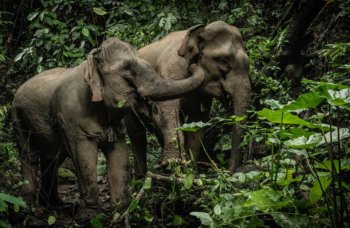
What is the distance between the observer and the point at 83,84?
18.5 feet

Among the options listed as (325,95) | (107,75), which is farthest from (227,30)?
(325,95)

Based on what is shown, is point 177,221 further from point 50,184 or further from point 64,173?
point 64,173

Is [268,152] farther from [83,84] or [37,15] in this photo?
[37,15]

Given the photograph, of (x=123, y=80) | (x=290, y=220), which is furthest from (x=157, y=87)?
(x=290, y=220)

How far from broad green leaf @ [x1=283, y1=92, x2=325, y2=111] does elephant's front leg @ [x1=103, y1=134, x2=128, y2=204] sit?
119 inches

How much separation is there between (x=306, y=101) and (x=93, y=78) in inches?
118

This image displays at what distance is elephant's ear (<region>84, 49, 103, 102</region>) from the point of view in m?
5.39

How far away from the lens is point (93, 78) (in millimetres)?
5504

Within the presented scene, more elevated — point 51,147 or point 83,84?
point 83,84

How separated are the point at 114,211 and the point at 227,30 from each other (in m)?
3.21

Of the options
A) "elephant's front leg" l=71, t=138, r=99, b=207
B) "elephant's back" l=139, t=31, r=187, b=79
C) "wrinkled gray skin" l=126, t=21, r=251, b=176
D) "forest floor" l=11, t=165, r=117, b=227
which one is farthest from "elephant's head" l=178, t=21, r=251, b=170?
"forest floor" l=11, t=165, r=117, b=227

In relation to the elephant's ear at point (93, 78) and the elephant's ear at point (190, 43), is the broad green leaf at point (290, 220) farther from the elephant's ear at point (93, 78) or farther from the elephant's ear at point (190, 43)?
the elephant's ear at point (190, 43)

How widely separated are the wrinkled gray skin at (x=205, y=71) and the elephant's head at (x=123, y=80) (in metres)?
0.95

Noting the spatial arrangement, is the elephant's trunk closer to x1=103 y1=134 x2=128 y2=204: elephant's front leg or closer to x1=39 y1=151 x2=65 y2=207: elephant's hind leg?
x1=103 y1=134 x2=128 y2=204: elephant's front leg
